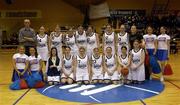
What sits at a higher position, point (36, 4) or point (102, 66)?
point (36, 4)

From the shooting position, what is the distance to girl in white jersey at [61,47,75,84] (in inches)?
330

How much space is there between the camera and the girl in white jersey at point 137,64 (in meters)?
8.38

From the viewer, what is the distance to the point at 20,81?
7.91m

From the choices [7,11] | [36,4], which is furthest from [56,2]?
[7,11]

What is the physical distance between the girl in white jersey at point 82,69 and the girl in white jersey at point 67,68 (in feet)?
0.41

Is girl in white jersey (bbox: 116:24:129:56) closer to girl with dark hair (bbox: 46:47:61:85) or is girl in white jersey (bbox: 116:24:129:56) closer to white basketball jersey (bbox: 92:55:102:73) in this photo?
white basketball jersey (bbox: 92:55:102:73)

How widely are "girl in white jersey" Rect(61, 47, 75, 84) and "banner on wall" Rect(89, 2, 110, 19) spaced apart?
9.43m

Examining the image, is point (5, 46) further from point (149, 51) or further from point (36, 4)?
point (149, 51)

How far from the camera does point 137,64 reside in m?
8.40

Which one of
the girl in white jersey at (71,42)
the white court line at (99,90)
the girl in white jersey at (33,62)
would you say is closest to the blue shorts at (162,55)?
the white court line at (99,90)

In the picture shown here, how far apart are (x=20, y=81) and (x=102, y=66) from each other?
79.7 inches

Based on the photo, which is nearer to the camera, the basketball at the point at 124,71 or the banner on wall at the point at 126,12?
the basketball at the point at 124,71

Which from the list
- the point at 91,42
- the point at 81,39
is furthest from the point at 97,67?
the point at 81,39

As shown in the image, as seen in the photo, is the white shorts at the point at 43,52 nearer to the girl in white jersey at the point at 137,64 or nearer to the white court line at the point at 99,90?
the white court line at the point at 99,90
